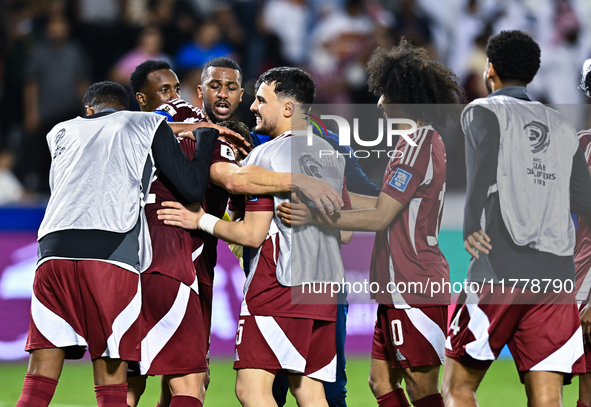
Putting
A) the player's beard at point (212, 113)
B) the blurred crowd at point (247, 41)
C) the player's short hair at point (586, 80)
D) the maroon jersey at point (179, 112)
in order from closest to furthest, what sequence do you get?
the player's short hair at point (586, 80)
the maroon jersey at point (179, 112)
the player's beard at point (212, 113)
the blurred crowd at point (247, 41)

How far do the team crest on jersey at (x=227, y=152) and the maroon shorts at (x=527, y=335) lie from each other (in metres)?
1.68

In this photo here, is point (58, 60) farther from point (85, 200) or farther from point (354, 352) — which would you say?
point (85, 200)

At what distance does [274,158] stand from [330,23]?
7681 mm

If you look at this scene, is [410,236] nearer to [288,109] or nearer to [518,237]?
[518,237]

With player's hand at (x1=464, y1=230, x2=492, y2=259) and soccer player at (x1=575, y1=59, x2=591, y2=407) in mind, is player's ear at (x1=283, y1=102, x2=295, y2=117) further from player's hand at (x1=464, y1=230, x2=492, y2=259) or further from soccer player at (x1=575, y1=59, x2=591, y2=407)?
soccer player at (x1=575, y1=59, x2=591, y2=407)

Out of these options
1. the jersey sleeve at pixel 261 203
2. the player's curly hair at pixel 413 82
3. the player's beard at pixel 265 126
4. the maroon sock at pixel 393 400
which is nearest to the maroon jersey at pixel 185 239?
the player's beard at pixel 265 126

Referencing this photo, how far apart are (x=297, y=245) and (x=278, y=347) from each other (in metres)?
0.57

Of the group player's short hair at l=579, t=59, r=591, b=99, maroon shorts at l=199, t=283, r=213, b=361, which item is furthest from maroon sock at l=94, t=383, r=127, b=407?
player's short hair at l=579, t=59, r=591, b=99

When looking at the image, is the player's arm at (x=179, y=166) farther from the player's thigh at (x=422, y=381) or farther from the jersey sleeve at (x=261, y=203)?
the player's thigh at (x=422, y=381)

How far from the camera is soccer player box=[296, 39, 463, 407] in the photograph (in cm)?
420

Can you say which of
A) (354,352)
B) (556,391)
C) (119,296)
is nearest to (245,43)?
(354,352)

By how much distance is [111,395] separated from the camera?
3930 mm

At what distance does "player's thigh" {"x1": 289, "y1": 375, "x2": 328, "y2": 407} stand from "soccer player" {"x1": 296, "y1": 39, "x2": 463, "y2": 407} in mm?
571

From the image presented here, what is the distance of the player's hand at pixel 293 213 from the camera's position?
3949mm
